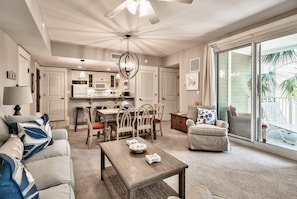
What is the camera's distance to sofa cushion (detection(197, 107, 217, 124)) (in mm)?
3706

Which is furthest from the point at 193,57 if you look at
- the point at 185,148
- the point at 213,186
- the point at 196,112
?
the point at 213,186

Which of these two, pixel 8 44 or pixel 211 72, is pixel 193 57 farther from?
pixel 8 44

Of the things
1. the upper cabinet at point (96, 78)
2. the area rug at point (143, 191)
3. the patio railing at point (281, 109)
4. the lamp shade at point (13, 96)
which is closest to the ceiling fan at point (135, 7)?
the lamp shade at point (13, 96)

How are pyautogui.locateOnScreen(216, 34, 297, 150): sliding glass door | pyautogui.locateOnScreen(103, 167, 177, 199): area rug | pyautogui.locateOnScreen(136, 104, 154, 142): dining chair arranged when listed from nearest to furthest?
1. pyautogui.locateOnScreen(103, 167, 177, 199): area rug
2. pyautogui.locateOnScreen(216, 34, 297, 150): sliding glass door
3. pyautogui.locateOnScreen(136, 104, 154, 142): dining chair

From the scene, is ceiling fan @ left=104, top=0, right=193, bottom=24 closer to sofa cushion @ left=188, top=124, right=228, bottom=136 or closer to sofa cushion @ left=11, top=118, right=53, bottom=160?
sofa cushion @ left=11, top=118, right=53, bottom=160

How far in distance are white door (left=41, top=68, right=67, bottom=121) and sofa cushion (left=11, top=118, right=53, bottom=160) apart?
208 inches

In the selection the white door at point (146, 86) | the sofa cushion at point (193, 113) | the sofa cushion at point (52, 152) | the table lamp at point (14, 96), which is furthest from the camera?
the white door at point (146, 86)

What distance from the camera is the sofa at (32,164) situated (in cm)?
91

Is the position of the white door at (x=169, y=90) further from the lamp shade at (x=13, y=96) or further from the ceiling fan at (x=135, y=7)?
the lamp shade at (x=13, y=96)

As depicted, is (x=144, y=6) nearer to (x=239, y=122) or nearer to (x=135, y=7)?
(x=135, y=7)

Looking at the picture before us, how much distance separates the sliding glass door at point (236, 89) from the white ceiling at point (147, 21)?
0.64 meters

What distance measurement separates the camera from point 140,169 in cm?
158

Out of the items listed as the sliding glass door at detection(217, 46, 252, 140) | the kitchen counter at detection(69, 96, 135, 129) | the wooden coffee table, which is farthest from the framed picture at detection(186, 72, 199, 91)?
the wooden coffee table

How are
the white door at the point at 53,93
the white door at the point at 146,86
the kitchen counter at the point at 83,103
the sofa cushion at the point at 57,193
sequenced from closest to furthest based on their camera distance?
the sofa cushion at the point at 57,193
the kitchen counter at the point at 83,103
the white door at the point at 146,86
the white door at the point at 53,93
